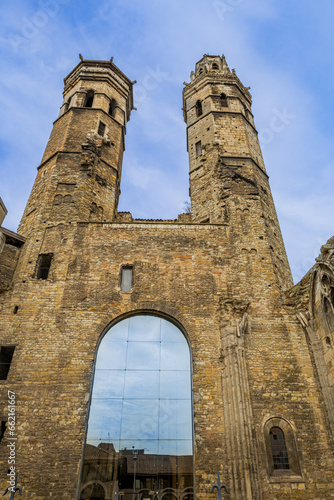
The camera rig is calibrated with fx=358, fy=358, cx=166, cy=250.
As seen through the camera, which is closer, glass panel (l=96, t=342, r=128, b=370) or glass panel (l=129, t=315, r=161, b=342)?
glass panel (l=96, t=342, r=128, b=370)

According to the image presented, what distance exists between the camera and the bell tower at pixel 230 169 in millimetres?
13901

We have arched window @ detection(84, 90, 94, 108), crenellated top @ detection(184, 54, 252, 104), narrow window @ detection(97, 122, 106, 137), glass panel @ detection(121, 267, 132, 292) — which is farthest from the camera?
crenellated top @ detection(184, 54, 252, 104)

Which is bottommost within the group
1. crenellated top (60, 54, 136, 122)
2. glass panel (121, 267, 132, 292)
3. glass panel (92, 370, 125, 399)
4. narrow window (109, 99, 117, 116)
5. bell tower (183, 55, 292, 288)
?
glass panel (92, 370, 125, 399)

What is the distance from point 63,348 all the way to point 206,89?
17188 millimetres

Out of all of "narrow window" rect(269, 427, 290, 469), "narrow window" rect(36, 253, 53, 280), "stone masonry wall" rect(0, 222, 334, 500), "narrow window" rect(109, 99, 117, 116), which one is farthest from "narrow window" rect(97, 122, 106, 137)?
"narrow window" rect(269, 427, 290, 469)

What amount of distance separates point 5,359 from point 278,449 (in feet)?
27.4

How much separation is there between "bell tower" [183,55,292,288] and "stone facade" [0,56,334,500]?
9cm

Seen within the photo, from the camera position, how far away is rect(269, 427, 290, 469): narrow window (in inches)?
371

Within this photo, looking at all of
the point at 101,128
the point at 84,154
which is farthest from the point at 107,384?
the point at 101,128

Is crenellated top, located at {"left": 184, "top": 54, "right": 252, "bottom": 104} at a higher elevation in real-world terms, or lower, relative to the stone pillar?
higher

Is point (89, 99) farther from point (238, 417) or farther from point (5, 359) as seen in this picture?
point (238, 417)

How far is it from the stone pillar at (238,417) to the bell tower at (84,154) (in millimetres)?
7566

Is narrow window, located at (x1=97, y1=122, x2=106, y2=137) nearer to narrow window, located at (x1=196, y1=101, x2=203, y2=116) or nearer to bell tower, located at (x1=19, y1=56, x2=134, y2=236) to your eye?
bell tower, located at (x1=19, y1=56, x2=134, y2=236)

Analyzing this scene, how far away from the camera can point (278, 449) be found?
959 centimetres
